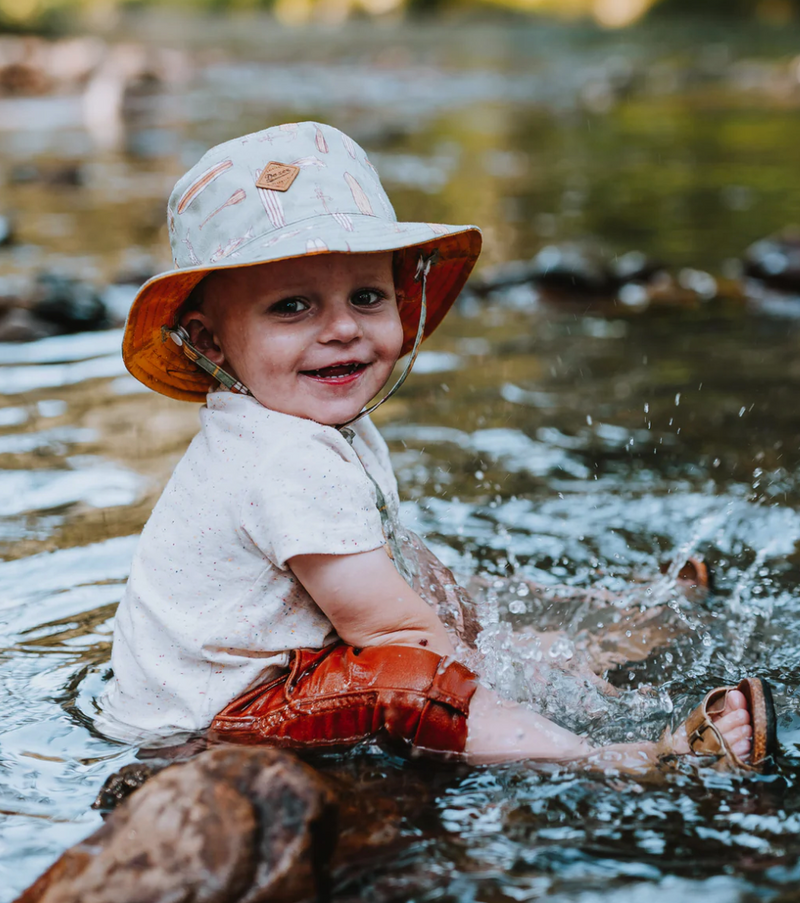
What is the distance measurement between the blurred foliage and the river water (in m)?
36.2

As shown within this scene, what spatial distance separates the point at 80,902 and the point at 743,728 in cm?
125

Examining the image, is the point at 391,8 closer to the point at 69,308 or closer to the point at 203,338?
the point at 69,308

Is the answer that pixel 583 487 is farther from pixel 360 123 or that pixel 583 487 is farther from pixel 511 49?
pixel 511 49

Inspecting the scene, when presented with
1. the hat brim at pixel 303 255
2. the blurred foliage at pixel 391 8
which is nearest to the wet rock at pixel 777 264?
the hat brim at pixel 303 255

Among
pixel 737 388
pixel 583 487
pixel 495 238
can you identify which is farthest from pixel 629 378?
pixel 495 238

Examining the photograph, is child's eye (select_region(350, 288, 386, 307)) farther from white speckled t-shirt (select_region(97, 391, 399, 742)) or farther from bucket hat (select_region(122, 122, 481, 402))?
white speckled t-shirt (select_region(97, 391, 399, 742))

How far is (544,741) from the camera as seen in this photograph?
2.24 metres

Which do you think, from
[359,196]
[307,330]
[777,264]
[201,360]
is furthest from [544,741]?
[777,264]

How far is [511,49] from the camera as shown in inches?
1367

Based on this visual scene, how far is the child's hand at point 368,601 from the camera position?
2262 millimetres

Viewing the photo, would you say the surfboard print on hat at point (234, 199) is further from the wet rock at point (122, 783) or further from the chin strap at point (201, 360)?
the wet rock at point (122, 783)

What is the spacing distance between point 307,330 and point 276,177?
1.03 ft

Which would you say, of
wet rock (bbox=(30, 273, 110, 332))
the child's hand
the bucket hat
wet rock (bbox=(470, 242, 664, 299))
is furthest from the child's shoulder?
wet rock (bbox=(470, 242, 664, 299))

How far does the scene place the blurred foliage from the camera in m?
43.4
